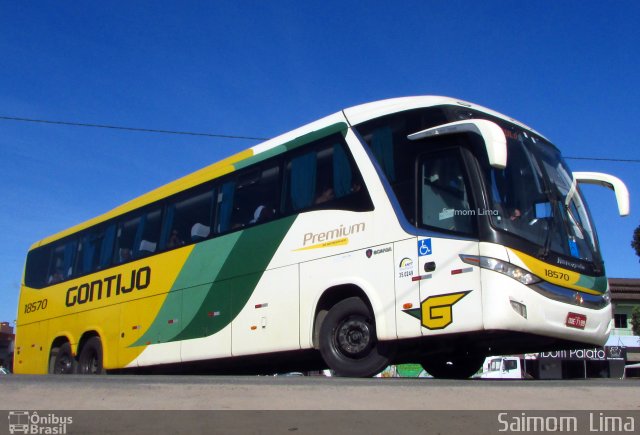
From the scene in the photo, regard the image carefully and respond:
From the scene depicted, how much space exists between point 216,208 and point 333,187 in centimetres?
308

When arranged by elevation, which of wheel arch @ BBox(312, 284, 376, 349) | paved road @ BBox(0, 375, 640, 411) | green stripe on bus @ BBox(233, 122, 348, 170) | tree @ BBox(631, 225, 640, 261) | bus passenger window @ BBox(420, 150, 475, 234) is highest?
tree @ BBox(631, 225, 640, 261)

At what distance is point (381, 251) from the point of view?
881cm

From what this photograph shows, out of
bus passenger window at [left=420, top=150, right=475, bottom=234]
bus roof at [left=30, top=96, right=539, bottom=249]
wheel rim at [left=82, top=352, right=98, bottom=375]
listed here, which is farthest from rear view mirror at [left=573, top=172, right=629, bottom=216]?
wheel rim at [left=82, top=352, right=98, bottom=375]

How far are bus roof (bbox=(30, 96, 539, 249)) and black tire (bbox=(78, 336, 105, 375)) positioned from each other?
2.65 meters

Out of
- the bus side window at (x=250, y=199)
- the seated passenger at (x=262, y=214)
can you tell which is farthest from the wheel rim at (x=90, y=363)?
the seated passenger at (x=262, y=214)

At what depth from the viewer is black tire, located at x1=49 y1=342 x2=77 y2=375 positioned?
15508 mm

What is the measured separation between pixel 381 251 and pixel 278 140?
3200mm

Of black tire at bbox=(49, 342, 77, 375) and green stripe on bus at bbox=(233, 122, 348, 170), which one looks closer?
green stripe on bus at bbox=(233, 122, 348, 170)

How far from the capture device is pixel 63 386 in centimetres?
622

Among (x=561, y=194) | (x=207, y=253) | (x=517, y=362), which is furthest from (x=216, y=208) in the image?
(x=517, y=362)

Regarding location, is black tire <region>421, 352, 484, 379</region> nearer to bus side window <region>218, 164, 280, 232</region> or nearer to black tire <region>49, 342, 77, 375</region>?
bus side window <region>218, 164, 280, 232</region>

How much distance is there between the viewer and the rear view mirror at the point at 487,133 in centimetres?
759
